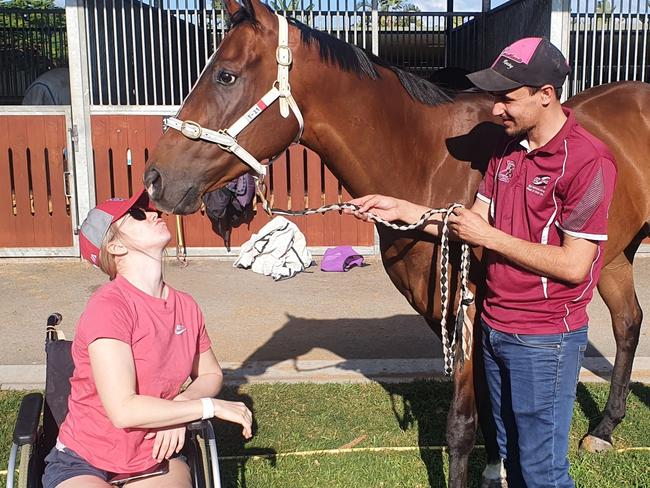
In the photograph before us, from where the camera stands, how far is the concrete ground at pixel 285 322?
15.8ft

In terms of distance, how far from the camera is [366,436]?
12.7ft

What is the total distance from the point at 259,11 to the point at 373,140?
68 centimetres

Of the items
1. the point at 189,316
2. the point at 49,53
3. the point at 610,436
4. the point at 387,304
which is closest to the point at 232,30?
the point at 189,316

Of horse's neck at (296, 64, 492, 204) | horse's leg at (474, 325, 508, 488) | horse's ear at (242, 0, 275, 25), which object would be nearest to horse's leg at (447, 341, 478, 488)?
horse's leg at (474, 325, 508, 488)

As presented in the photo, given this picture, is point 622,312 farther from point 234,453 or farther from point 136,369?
point 136,369

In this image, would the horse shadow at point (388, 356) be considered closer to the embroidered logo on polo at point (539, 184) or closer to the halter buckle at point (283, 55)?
the embroidered logo on polo at point (539, 184)

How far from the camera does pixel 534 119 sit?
2.21 m

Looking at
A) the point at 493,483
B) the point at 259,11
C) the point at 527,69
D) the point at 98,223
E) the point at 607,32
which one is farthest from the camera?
the point at 607,32

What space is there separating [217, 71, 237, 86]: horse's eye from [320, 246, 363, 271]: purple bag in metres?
5.26

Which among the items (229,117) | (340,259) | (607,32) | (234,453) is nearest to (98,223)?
(229,117)

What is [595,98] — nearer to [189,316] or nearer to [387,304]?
[189,316]

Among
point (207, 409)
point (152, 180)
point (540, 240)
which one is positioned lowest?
point (207, 409)

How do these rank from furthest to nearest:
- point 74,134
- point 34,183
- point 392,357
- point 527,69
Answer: point 34,183 → point 74,134 → point 392,357 → point 527,69

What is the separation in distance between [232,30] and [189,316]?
110 centimetres
